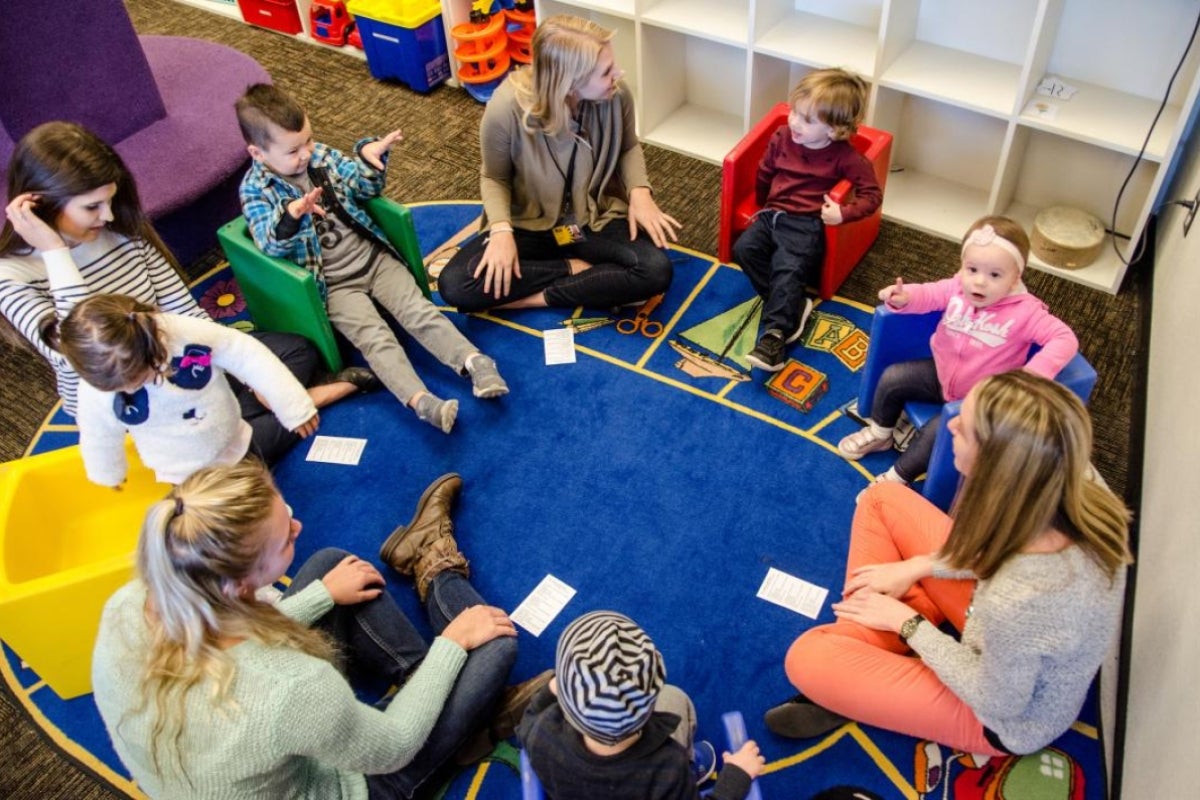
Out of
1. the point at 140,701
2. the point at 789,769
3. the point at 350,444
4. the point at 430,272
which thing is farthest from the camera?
the point at 430,272

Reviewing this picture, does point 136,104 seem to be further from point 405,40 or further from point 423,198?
point 405,40

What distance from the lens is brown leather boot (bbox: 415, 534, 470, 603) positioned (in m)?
2.50

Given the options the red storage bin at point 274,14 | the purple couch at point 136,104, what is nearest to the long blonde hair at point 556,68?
→ the purple couch at point 136,104

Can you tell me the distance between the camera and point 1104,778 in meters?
2.16

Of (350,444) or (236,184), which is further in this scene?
(236,184)

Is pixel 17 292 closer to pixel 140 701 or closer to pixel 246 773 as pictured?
pixel 140 701

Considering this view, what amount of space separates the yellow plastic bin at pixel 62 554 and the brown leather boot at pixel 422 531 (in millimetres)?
642

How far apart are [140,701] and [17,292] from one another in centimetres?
143

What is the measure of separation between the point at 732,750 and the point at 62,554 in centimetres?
177

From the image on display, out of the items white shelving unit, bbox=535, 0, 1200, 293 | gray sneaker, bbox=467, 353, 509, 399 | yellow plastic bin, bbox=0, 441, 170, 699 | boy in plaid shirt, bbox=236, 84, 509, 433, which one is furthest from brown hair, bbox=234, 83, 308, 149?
white shelving unit, bbox=535, 0, 1200, 293

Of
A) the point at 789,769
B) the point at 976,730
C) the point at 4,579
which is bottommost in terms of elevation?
the point at 789,769

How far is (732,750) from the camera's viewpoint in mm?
2084

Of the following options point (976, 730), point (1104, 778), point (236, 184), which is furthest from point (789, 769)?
point (236, 184)

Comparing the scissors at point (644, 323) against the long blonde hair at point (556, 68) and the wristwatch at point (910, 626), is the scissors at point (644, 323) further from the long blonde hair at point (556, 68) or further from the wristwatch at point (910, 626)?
the wristwatch at point (910, 626)
